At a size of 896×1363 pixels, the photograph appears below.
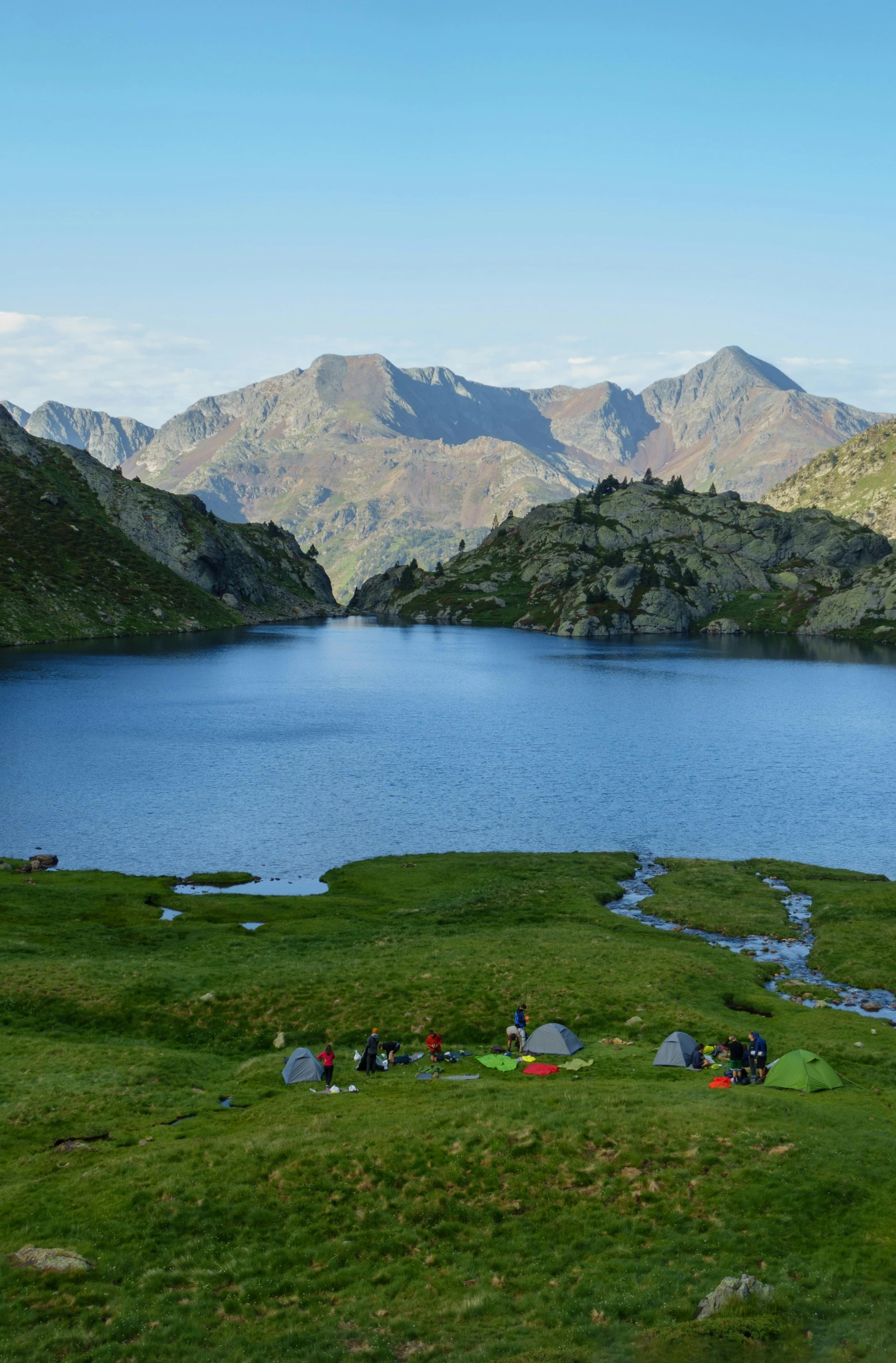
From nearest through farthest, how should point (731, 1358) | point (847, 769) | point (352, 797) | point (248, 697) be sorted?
point (731, 1358), point (352, 797), point (847, 769), point (248, 697)

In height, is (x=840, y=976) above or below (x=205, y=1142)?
below

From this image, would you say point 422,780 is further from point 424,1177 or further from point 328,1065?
point 424,1177

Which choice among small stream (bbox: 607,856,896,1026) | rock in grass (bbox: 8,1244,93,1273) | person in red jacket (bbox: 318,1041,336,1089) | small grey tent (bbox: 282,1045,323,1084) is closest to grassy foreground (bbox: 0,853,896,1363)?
rock in grass (bbox: 8,1244,93,1273)

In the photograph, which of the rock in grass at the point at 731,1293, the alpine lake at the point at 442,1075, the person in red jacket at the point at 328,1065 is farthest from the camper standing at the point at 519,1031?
the rock in grass at the point at 731,1293

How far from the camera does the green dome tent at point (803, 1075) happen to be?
1533 inches

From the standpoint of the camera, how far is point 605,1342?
23.5 metres

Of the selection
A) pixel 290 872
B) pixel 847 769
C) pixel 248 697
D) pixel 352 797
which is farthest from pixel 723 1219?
pixel 248 697

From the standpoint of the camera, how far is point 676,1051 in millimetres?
42688

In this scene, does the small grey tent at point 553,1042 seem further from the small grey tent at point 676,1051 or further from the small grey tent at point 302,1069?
the small grey tent at point 302,1069

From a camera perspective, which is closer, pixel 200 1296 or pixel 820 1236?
pixel 200 1296

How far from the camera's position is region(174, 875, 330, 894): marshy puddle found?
8125 cm

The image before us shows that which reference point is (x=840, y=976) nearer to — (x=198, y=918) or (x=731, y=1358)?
(x=731, y=1358)

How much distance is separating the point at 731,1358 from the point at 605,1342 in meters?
3.17

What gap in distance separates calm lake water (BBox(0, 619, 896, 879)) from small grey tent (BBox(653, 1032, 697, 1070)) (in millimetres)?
51034
